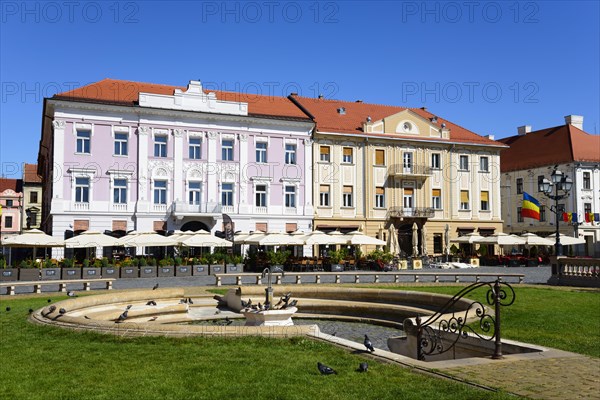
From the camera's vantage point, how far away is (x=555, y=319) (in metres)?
14.1

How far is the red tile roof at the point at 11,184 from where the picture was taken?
83669 mm

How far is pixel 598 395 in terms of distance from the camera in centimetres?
668

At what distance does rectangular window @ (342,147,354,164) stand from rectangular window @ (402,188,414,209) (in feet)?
17.1

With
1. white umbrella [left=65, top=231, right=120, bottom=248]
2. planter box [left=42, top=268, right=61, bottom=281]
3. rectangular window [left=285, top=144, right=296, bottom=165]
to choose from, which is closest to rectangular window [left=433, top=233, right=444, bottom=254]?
rectangular window [left=285, top=144, right=296, bottom=165]

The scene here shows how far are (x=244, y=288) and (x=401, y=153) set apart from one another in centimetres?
3068

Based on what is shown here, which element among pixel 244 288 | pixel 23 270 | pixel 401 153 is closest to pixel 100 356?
pixel 244 288

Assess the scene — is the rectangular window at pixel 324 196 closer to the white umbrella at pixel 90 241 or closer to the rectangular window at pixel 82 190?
the rectangular window at pixel 82 190

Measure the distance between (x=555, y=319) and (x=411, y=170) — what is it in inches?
1291

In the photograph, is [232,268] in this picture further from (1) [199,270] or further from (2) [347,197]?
(2) [347,197]

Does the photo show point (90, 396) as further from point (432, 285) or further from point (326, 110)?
point (326, 110)

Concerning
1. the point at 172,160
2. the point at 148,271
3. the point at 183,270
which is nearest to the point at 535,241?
the point at 183,270

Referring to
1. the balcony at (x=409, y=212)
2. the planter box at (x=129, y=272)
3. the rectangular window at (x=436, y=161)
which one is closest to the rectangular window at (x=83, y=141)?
the planter box at (x=129, y=272)

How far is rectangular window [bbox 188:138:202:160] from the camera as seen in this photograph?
1603 inches

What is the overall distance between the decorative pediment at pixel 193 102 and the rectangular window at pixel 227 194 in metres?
5.06
